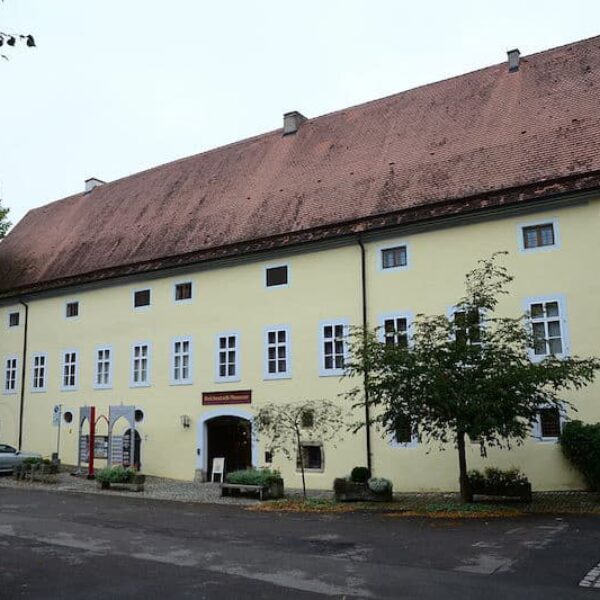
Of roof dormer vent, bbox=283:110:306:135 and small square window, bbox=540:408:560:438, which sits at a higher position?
roof dormer vent, bbox=283:110:306:135

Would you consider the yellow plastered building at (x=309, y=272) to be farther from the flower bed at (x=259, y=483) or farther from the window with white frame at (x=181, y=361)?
the flower bed at (x=259, y=483)

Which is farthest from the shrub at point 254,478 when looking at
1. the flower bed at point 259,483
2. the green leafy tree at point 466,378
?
the green leafy tree at point 466,378

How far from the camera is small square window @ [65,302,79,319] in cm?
2928

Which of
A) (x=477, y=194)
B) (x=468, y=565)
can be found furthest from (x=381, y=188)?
(x=468, y=565)

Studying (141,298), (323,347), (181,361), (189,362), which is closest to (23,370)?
(141,298)

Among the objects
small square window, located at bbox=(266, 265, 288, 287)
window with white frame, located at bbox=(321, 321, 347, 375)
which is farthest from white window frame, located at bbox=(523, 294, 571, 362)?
small square window, located at bbox=(266, 265, 288, 287)

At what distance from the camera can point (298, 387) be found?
22.5 meters

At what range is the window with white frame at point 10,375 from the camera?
31.0m

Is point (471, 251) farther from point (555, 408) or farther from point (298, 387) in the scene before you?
point (298, 387)

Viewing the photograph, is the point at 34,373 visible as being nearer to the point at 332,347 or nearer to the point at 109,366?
the point at 109,366

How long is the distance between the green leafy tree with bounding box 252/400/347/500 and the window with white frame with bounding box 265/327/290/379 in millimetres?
1091

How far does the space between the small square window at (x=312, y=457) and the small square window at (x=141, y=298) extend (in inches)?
342

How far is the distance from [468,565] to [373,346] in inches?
292

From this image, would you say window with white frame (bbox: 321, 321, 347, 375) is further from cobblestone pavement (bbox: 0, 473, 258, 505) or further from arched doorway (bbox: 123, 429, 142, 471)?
arched doorway (bbox: 123, 429, 142, 471)
